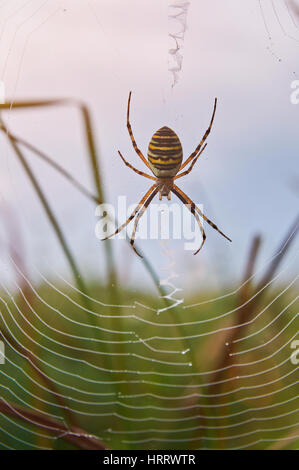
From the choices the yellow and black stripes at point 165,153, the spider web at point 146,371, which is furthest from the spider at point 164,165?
the spider web at point 146,371

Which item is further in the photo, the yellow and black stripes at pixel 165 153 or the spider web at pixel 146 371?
the yellow and black stripes at pixel 165 153

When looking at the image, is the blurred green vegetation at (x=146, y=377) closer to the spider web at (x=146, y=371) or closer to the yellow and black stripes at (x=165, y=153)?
the spider web at (x=146, y=371)

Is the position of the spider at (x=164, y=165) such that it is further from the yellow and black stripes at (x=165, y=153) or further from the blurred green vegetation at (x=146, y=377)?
the blurred green vegetation at (x=146, y=377)

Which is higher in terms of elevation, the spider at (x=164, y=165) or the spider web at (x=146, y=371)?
the spider at (x=164, y=165)

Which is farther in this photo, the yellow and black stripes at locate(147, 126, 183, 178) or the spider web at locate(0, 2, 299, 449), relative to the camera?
the yellow and black stripes at locate(147, 126, 183, 178)

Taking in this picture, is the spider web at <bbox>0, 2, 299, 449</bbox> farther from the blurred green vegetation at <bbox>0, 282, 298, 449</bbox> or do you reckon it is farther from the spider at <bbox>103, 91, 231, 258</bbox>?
the spider at <bbox>103, 91, 231, 258</bbox>

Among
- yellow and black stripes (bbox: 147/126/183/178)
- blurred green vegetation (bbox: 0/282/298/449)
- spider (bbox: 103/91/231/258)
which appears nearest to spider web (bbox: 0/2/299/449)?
blurred green vegetation (bbox: 0/282/298/449)

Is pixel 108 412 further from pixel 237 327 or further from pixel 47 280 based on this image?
pixel 237 327
